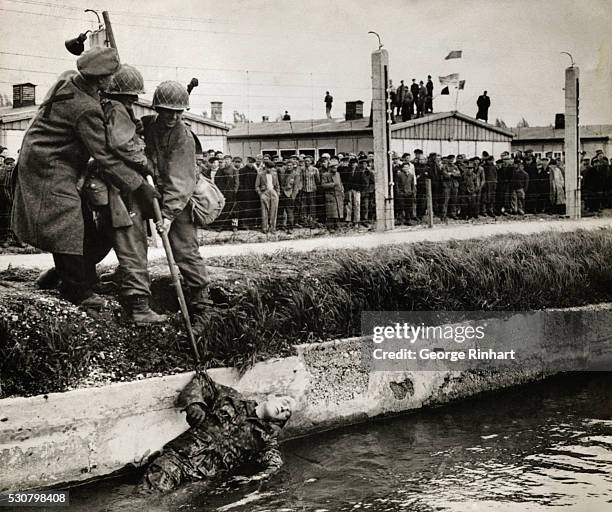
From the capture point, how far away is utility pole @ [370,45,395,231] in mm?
10781

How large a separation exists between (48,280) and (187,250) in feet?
3.96

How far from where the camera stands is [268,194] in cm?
1088

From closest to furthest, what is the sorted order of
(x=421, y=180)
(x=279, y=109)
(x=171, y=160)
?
(x=171, y=160)
(x=279, y=109)
(x=421, y=180)

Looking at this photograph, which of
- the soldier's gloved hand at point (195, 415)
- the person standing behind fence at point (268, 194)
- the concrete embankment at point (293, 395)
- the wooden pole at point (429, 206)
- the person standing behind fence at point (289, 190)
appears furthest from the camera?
the wooden pole at point (429, 206)

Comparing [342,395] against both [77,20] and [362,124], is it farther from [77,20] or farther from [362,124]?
[362,124]

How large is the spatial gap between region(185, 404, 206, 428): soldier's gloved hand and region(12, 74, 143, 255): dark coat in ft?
5.37

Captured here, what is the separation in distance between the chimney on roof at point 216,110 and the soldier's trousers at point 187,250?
177cm

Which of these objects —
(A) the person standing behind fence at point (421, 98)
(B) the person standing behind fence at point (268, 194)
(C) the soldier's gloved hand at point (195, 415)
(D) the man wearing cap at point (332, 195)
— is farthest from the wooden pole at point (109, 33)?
(A) the person standing behind fence at point (421, 98)

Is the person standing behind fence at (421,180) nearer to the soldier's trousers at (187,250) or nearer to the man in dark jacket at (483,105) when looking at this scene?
the man in dark jacket at (483,105)

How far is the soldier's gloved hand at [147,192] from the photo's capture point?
21.5 feet

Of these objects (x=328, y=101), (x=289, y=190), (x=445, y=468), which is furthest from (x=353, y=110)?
(x=445, y=468)

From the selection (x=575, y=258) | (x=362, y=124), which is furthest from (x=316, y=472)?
(x=362, y=124)

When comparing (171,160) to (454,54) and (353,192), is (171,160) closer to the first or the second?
(454,54)

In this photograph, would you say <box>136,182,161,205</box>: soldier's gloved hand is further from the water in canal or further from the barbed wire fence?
the water in canal
